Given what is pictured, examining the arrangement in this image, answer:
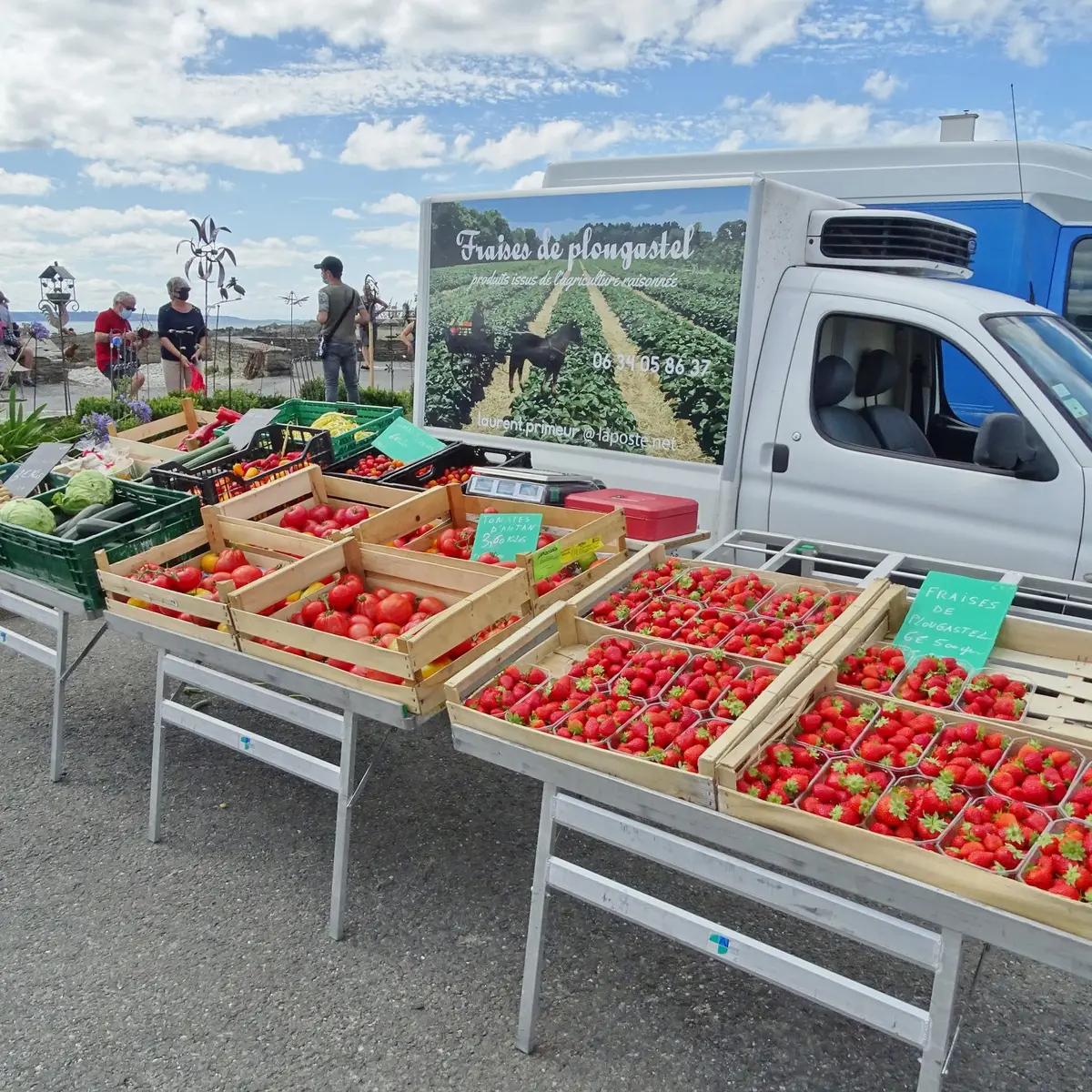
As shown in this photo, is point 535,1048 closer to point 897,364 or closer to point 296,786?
point 296,786

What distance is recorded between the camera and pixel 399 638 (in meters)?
2.90

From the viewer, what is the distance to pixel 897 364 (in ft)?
15.2

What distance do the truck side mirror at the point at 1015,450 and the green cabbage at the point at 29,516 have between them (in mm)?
4030

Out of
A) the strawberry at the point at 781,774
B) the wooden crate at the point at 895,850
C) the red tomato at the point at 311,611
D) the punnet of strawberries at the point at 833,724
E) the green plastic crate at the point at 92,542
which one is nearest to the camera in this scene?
the wooden crate at the point at 895,850

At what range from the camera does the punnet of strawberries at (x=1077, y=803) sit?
7.19 ft

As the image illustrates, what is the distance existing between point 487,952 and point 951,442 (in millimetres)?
3338

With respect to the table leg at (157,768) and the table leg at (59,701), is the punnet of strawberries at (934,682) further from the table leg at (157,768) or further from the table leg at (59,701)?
the table leg at (59,701)

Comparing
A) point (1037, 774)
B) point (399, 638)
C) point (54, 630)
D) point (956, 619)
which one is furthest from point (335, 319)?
point (1037, 774)

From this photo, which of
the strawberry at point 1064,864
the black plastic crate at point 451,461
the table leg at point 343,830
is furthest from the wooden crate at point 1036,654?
the black plastic crate at point 451,461

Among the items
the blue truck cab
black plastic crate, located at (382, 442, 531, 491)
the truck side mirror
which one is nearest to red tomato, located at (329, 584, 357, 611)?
black plastic crate, located at (382, 442, 531, 491)

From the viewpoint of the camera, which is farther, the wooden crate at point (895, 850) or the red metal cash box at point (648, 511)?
the red metal cash box at point (648, 511)

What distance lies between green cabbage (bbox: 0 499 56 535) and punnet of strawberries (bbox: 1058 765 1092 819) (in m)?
4.14

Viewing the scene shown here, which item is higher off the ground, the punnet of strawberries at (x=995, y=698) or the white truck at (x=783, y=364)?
the white truck at (x=783, y=364)

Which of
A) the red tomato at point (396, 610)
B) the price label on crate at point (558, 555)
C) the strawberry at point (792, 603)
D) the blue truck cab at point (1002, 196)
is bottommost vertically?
the red tomato at point (396, 610)
